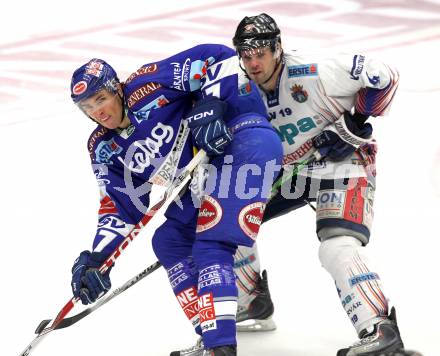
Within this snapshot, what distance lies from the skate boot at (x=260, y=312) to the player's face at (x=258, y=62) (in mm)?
1007

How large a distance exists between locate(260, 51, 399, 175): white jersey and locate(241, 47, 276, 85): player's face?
125 mm

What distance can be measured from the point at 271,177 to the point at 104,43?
4.03 metres

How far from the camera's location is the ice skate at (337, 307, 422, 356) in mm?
3512

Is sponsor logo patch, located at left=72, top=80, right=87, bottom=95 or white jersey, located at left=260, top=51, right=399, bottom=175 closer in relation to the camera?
sponsor logo patch, located at left=72, top=80, right=87, bottom=95

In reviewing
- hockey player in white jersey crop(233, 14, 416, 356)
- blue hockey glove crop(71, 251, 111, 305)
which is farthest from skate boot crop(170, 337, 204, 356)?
hockey player in white jersey crop(233, 14, 416, 356)

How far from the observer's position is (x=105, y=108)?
3.71 m

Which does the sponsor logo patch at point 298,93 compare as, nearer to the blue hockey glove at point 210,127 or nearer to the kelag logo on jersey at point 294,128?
the kelag logo on jersey at point 294,128

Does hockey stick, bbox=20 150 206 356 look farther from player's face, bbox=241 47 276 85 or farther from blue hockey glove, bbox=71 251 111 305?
player's face, bbox=241 47 276 85

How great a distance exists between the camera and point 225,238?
3457mm

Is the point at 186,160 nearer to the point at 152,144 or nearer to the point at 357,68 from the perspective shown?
the point at 152,144

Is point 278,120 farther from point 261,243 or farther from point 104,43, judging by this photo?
point 104,43

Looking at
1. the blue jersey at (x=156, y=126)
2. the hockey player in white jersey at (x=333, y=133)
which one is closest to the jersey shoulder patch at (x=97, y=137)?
the blue jersey at (x=156, y=126)

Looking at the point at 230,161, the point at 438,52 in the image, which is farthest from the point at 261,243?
the point at 438,52

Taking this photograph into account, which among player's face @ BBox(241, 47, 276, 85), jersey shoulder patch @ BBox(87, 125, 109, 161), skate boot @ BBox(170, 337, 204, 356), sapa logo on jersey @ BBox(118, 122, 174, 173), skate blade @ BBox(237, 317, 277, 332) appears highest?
player's face @ BBox(241, 47, 276, 85)
